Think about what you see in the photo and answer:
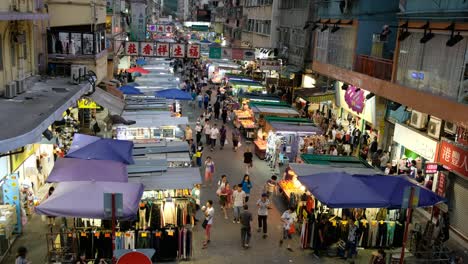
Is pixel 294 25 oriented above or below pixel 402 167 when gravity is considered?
above

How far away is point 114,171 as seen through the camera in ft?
43.7

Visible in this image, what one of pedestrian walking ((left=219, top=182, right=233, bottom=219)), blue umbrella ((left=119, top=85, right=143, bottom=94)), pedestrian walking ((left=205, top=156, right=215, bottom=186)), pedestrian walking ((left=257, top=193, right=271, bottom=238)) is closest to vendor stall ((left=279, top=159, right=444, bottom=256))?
pedestrian walking ((left=257, top=193, right=271, bottom=238))

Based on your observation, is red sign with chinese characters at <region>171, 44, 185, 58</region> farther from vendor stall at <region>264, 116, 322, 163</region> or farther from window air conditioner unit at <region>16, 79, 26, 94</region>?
window air conditioner unit at <region>16, 79, 26, 94</region>

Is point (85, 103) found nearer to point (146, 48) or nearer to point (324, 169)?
point (146, 48)

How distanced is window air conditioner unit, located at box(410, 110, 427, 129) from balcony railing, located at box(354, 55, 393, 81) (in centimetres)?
221

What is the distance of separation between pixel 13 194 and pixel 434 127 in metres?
15.1

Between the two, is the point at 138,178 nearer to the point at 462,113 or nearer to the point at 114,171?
the point at 114,171

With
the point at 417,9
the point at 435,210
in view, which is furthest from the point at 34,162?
the point at 417,9

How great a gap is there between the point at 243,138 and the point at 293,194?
12.5m

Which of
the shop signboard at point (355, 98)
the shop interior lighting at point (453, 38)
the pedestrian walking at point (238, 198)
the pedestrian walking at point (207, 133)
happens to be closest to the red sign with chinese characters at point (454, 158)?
the shop interior lighting at point (453, 38)

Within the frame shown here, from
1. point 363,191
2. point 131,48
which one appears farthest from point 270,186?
point 131,48

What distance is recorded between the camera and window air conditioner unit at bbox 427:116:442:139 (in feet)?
59.7

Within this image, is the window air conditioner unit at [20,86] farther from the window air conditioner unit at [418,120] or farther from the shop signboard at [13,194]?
the window air conditioner unit at [418,120]

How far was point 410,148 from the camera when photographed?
19.9 metres
